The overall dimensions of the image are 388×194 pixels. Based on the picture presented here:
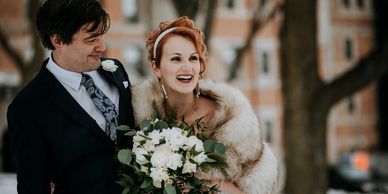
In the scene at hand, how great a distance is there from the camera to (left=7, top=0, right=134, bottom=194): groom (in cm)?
319

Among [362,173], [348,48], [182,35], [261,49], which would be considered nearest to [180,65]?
[182,35]

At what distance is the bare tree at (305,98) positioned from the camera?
9.43 meters

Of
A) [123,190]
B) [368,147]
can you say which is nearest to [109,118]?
[123,190]

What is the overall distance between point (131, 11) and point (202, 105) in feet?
83.3

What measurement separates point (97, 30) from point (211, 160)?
0.81 metres

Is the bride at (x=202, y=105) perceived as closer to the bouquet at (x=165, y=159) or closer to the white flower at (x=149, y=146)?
the bouquet at (x=165, y=159)

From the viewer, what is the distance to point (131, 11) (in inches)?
1135

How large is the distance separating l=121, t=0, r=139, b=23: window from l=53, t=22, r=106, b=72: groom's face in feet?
83.8

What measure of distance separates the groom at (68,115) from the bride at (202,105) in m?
0.26

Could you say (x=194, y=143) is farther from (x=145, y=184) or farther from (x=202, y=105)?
(x=202, y=105)

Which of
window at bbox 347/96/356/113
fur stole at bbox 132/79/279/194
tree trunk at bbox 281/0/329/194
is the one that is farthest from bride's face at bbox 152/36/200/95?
window at bbox 347/96/356/113

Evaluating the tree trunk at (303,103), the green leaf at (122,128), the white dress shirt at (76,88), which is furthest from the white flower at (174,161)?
the tree trunk at (303,103)

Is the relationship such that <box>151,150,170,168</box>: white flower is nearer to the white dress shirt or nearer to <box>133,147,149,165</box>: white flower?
<box>133,147,149,165</box>: white flower

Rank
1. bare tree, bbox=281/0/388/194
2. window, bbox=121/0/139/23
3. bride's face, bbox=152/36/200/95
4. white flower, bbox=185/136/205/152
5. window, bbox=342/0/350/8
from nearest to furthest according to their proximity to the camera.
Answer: white flower, bbox=185/136/205/152 → bride's face, bbox=152/36/200/95 → bare tree, bbox=281/0/388/194 → window, bbox=121/0/139/23 → window, bbox=342/0/350/8
